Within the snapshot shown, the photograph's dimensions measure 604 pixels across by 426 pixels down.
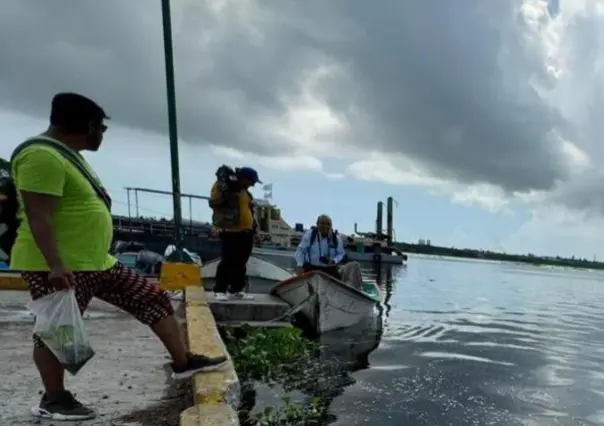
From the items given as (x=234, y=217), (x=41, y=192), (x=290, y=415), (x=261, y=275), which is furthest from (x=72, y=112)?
(x=261, y=275)

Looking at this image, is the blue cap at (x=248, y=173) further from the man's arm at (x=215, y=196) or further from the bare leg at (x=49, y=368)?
the bare leg at (x=49, y=368)


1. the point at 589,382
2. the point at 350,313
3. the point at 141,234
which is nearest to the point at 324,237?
the point at 350,313

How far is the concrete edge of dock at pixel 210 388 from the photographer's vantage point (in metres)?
3.11

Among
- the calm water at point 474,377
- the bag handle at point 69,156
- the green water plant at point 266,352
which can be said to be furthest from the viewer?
the green water plant at point 266,352

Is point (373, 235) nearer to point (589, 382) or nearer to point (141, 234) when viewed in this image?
point (141, 234)

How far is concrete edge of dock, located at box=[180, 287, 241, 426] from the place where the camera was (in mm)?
3114

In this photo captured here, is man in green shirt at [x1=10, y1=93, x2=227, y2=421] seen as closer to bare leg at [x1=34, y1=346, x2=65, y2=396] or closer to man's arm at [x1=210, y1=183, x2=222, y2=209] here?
bare leg at [x1=34, y1=346, x2=65, y2=396]

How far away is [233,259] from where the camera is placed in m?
9.05

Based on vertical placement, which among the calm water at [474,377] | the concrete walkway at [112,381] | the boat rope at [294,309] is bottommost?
the calm water at [474,377]

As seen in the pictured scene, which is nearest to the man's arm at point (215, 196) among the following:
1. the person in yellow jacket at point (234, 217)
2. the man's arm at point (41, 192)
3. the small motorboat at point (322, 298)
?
the person in yellow jacket at point (234, 217)

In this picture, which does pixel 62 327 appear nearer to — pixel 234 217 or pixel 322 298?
pixel 234 217

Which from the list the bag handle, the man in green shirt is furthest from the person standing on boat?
the bag handle

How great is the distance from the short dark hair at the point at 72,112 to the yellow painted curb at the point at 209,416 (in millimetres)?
1627

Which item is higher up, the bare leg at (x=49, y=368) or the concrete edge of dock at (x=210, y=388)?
the bare leg at (x=49, y=368)
